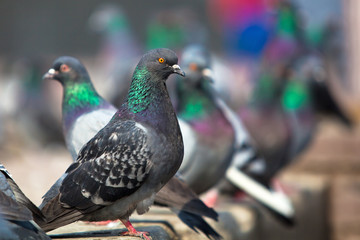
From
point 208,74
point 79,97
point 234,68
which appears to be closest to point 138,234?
point 79,97

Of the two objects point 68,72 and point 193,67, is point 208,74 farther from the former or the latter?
point 68,72

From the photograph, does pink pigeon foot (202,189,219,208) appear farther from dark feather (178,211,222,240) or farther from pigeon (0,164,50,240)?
pigeon (0,164,50,240)

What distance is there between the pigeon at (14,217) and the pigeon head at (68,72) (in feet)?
5.10

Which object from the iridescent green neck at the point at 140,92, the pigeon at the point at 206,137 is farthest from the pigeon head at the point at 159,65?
the pigeon at the point at 206,137

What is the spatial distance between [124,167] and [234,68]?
11.8 meters

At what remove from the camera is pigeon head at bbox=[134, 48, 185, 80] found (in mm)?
4043

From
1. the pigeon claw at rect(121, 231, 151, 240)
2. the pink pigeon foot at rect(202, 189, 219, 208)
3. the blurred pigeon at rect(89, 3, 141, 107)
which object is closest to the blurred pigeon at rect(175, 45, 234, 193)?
the pink pigeon foot at rect(202, 189, 219, 208)

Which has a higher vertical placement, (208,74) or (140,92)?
(140,92)

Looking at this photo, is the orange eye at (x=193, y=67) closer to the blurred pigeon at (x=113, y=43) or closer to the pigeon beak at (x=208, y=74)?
the pigeon beak at (x=208, y=74)

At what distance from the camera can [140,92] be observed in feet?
13.2

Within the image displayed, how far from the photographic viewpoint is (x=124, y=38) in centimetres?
1462

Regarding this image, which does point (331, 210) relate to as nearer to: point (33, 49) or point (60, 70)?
point (60, 70)

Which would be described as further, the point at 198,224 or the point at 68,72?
the point at 68,72

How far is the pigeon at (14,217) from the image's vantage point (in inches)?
129
